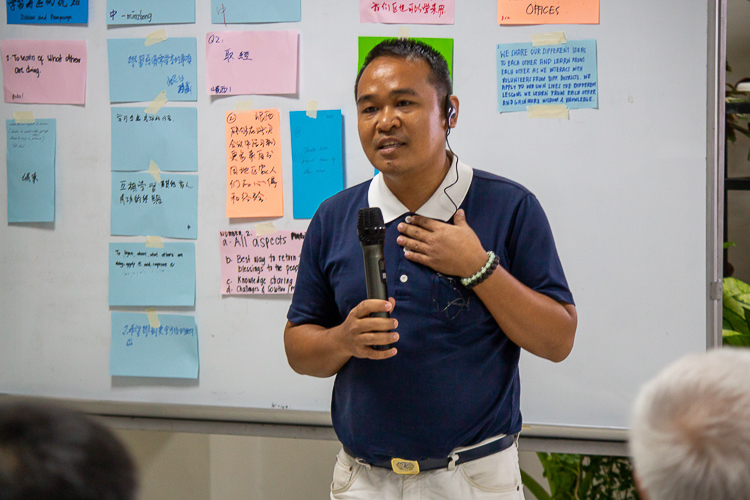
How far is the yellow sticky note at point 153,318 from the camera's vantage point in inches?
69.4

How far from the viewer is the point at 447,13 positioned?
1.58 meters

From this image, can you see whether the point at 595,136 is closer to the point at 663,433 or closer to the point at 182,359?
the point at 663,433

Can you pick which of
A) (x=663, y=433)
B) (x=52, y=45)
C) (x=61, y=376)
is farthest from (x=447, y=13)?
(x=61, y=376)

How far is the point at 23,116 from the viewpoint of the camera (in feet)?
5.97

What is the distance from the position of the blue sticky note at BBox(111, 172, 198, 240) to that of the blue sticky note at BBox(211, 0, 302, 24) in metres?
0.46

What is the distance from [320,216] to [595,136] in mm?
773

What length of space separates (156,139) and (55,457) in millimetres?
1445

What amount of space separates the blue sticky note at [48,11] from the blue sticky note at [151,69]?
0.43ft

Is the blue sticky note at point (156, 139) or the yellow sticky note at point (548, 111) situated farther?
the blue sticky note at point (156, 139)

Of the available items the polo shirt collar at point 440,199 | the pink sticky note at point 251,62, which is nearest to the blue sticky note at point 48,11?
the pink sticky note at point 251,62

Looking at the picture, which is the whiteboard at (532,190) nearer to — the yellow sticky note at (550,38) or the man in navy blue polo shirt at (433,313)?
the yellow sticky note at (550,38)

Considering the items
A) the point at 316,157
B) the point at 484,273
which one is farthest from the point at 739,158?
the point at 484,273

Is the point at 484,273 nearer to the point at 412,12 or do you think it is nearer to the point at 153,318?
the point at 412,12

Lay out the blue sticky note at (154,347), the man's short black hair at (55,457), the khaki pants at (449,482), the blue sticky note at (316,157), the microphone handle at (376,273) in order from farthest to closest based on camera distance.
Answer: the blue sticky note at (154,347), the blue sticky note at (316,157), the khaki pants at (449,482), the microphone handle at (376,273), the man's short black hair at (55,457)
